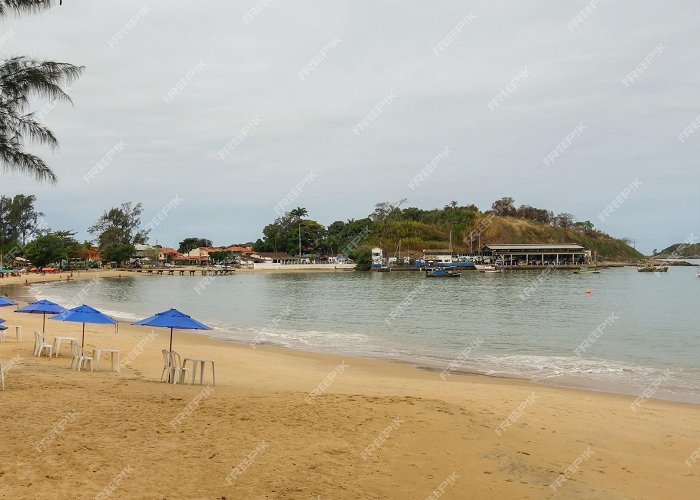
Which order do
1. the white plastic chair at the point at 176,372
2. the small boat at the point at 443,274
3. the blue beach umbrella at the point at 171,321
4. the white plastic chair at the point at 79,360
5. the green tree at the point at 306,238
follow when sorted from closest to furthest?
the white plastic chair at the point at 176,372 < the blue beach umbrella at the point at 171,321 < the white plastic chair at the point at 79,360 < the small boat at the point at 443,274 < the green tree at the point at 306,238

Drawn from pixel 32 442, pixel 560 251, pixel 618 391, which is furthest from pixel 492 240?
pixel 32 442

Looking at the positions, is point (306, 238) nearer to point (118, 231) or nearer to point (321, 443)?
point (118, 231)

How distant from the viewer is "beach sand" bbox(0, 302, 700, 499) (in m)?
6.34

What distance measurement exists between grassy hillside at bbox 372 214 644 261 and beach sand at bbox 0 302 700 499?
149 metres

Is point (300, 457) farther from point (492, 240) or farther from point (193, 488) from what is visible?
point (492, 240)

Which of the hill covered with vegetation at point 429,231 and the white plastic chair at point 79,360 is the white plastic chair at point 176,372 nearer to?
the white plastic chair at point 79,360

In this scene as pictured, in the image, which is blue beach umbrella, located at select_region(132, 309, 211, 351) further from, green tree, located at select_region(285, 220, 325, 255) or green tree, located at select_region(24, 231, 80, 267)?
green tree, located at select_region(285, 220, 325, 255)

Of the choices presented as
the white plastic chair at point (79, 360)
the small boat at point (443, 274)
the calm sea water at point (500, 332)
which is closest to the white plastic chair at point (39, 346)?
the white plastic chair at point (79, 360)

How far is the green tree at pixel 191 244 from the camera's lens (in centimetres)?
17625

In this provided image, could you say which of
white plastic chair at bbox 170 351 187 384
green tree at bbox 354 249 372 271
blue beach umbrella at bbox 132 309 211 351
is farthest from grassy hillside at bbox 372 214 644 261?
white plastic chair at bbox 170 351 187 384

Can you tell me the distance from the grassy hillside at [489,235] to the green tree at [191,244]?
A: 5635cm

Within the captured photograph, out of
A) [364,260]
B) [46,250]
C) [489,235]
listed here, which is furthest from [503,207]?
[46,250]

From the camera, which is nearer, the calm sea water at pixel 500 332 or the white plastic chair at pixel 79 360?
the white plastic chair at pixel 79 360

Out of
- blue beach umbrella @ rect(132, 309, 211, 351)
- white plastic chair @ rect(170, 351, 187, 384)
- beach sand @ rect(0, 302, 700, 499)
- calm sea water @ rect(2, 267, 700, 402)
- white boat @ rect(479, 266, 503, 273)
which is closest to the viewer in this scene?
beach sand @ rect(0, 302, 700, 499)
